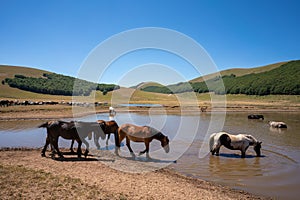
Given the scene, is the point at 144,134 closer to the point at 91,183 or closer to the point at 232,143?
the point at 91,183

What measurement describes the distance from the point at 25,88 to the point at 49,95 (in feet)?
32.2

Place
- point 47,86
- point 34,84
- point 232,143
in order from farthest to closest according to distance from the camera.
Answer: point 47,86
point 34,84
point 232,143

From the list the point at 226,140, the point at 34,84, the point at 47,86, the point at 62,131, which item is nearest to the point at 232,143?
the point at 226,140

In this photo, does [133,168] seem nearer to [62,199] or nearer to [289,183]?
[62,199]

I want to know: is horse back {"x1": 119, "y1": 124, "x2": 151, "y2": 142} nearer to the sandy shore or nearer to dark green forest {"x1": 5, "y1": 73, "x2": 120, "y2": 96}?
the sandy shore

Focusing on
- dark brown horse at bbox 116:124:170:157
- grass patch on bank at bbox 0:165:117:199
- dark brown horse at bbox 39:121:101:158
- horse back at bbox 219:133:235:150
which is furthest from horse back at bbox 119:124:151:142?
grass patch on bank at bbox 0:165:117:199

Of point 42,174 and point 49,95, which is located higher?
point 49,95

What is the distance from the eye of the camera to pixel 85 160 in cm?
1074

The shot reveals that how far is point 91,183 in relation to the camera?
7.64 m

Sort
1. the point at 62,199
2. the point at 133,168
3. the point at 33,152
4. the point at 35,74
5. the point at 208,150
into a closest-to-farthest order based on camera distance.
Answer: the point at 62,199
the point at 133,168
the point at 33,152
the point at 208,150
the point at 35,74

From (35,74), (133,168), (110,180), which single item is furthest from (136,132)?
(35,74)

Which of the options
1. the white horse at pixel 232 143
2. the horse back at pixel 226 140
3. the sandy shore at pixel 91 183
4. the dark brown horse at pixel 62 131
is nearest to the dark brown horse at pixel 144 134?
the sandy shore at pixel 91 183

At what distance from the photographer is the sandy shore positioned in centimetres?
672

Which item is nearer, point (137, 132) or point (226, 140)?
point (137, 132)
